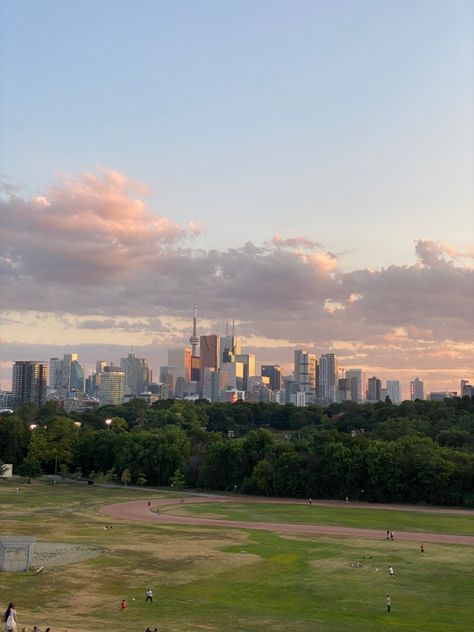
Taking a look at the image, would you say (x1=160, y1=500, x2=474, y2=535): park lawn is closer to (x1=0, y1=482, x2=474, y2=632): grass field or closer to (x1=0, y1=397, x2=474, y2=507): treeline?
(x1=0, y1=397, x2=474, y2=507): treeline

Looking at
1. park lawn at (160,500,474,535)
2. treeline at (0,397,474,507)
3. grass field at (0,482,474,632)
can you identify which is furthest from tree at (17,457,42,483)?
grass field at (0,482,474,632)

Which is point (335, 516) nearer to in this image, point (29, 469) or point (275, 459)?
point (275, 459)

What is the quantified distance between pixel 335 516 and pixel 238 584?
43.8 m

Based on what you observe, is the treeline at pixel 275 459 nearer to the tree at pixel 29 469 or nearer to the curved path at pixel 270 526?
the tree at pixel 29 469

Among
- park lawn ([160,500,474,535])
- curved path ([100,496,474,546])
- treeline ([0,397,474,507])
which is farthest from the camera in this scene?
treeline ([0,397,474,507])

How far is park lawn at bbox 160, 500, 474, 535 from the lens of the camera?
8088cm

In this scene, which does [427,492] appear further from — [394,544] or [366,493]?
[394,544]

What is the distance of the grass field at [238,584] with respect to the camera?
3834cm

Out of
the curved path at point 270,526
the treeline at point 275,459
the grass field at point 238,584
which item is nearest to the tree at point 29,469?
the treeline at point 275,459

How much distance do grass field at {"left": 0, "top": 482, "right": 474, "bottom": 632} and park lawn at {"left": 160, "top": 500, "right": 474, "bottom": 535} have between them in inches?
490

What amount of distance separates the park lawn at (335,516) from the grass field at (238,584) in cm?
1245

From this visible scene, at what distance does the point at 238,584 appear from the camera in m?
48.5

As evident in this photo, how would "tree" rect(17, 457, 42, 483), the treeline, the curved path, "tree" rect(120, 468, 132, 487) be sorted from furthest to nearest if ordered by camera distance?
"tree" rect(17, 457, 42, 483) < "tree" rect(120, 468, 132, 487) < the treeline < the curved path

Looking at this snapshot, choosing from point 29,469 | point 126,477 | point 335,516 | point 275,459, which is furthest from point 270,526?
point 29,469
